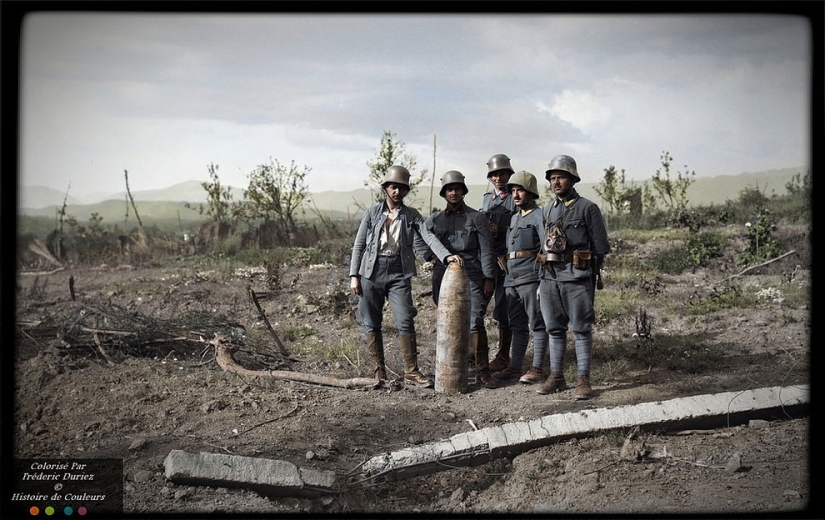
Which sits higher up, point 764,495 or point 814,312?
point 814,312

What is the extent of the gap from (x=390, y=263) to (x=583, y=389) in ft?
7.23

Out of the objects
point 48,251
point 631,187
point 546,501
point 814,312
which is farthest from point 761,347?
point 48,251

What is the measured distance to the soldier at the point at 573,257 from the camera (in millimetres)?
5891

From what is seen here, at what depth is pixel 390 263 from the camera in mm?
6387

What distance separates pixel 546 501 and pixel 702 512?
930 millimetres

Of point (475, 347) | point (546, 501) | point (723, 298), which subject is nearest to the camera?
point (546, 501)

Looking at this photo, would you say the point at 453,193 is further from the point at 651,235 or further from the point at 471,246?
the point at 651,235

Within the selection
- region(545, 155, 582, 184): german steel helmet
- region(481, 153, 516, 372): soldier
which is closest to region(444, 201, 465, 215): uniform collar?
region(481, 153, 516, 372): soldier

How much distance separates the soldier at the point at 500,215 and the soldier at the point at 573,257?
0.84m

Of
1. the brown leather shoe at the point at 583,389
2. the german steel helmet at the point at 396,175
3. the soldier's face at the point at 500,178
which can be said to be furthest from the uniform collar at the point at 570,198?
the brown leather shoe at the point at 583,389

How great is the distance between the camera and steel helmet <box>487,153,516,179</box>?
6.86 metres

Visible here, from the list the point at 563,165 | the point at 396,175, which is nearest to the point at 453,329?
the point at 396,175

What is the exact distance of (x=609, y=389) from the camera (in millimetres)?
6199

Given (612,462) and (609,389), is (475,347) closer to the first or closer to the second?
(609,389)
